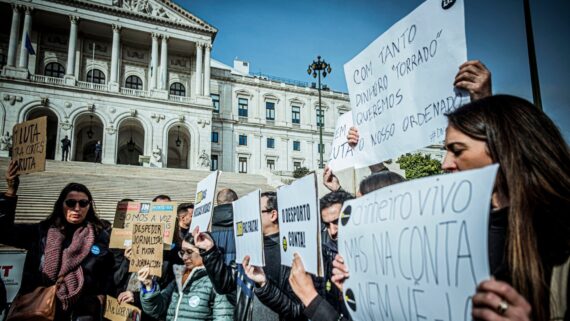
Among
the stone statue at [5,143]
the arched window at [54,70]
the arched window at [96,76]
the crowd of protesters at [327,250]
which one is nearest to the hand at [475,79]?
the crowd of protesters at [327,250]

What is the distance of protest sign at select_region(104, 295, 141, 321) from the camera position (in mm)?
3570

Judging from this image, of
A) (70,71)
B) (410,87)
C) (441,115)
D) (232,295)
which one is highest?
(70,71)

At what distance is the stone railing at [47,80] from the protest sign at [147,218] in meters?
30.7

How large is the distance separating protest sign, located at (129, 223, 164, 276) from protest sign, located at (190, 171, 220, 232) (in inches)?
19.9

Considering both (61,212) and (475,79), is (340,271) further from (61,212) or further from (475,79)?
(61,212)

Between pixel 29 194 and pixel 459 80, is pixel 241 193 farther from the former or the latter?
pixel 459 80

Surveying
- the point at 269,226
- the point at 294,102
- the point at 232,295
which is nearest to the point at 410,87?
the point at 269,226

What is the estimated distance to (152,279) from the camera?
11.5 feet

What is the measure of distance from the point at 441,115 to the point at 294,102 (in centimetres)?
4478

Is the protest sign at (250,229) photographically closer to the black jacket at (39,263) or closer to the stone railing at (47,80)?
the black jacket at (39,263)

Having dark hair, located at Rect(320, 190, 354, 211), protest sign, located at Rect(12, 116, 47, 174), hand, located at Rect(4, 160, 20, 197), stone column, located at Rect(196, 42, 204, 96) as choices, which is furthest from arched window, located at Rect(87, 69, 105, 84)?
dark hair, located at Rect(320, 190, 354, 211)

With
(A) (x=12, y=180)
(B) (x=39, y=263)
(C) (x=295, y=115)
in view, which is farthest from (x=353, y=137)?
(C) (x=295, y=115)

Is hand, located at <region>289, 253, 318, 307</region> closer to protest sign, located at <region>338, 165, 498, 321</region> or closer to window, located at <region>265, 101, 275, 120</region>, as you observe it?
protest sign, located at <region>338, 165, 498, 321</region>

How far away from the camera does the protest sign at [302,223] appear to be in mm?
1949
